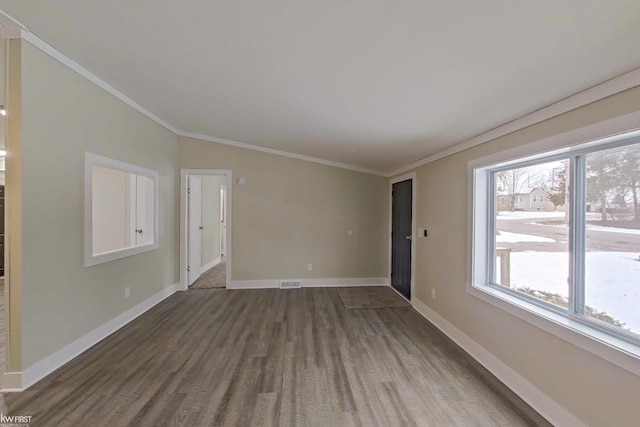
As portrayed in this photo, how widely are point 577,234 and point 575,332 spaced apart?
24.6 inches

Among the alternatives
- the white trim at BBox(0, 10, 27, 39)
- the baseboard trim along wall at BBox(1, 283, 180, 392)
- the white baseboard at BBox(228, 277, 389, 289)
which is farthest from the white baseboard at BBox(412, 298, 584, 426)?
the white trim at BBox(0, 10, 27, 39)

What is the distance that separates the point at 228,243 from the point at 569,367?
4.46 meters

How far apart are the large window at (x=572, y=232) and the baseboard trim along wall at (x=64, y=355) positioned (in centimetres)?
379

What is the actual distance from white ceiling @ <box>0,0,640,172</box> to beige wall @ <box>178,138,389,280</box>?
76.4 inches

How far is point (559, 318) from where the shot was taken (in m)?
1.92

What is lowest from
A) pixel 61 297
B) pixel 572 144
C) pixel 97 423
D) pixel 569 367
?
pixel 97 423

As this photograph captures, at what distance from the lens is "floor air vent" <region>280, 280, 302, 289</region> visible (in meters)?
5.02

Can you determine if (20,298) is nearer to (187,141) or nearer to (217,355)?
(217,355)

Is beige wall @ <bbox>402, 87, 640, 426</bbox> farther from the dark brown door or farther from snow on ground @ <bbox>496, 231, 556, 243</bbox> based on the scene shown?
the dark brown door

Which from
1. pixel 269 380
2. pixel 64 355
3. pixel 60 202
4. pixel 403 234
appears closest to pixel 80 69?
pixel 60 202

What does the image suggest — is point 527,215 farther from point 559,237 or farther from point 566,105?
point 566,105

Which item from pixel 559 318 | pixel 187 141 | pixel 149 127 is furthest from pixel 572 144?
pixel 187 141

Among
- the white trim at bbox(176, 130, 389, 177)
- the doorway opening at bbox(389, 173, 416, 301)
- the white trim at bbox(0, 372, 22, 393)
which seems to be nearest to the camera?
the white trim at bbox(0, 372, 22, 393)

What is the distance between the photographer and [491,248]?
9.13 ft
